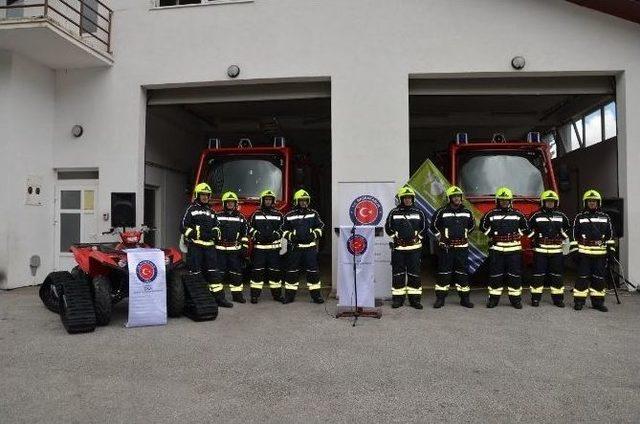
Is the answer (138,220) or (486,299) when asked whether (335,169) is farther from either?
(138,220)

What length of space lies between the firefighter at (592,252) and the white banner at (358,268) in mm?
3229

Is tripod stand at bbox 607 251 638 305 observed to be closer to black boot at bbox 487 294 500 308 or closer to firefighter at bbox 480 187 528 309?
firefighter at bbox 480 187 528 309

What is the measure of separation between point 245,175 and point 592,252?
20.4 ft

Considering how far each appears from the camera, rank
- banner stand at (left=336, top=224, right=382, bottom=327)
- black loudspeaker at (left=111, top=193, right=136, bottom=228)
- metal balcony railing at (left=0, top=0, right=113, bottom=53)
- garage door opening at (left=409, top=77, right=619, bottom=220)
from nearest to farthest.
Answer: banner stand at (left=336, top=224, right=382, bottom=327)
black loudspeaker at (left=111, top=193, right=136, bottom=228)
garage door opening at (left=409, top=77, right=619, bottom=220)
metal balcony railing at (left=0, top=0, right=113, bottom=53)

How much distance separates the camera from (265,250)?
329 inches

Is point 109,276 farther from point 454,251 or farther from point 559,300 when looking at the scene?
point 559,300

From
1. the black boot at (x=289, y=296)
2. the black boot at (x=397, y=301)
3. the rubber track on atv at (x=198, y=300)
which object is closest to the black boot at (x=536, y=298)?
the black boot at (x=397, y=301)

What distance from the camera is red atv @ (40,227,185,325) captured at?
21.1ft

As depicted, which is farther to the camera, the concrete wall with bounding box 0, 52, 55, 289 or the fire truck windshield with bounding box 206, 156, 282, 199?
the fire truck windshield with bounding box 206, 156, 282, 199

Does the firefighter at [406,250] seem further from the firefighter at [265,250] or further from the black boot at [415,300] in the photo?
the firefighter at [265,250]

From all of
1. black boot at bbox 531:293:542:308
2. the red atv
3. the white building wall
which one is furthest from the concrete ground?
the white building wall

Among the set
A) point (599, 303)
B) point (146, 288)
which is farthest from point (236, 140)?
point (599, 303)

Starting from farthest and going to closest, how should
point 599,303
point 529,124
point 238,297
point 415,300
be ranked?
1. point 529,124
2. point 238,297
3. point 415,300
4. point 599,303

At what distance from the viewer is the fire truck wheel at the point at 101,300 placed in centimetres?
641
